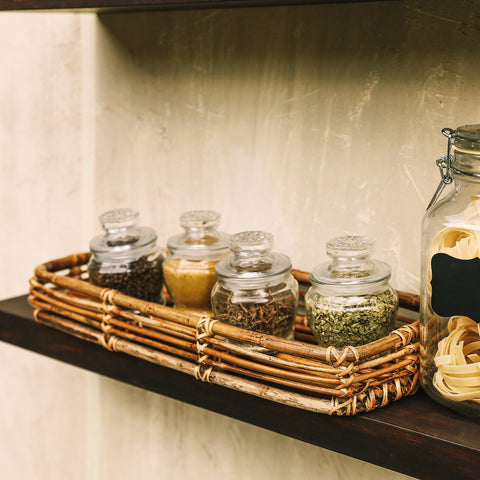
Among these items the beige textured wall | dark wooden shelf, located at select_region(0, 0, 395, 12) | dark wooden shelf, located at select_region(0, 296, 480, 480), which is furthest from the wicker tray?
dark wooden shelf, located at select_region(0, 0, 395, 12)

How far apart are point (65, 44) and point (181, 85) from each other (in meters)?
0.25

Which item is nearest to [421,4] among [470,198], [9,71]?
[470,198]

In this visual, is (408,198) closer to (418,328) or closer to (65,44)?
(418,328)

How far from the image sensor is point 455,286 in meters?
0.55

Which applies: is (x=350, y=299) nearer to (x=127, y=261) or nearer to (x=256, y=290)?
(x=256, y=290)

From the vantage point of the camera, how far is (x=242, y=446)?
35.3 inches

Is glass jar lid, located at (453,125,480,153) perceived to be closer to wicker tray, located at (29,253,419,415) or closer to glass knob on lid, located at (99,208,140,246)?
wicker tray, located at (29,253,419,415)

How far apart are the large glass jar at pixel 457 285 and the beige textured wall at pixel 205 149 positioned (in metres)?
0.13

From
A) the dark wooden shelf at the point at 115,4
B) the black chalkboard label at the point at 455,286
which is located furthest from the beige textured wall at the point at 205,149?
the black chalkboard label at the point at 455,286

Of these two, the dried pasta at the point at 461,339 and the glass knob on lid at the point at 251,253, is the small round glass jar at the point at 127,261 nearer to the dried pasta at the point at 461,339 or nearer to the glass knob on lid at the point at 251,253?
the glass knob on lid at the point at 251,253

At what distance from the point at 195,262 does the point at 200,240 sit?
0.10 feet

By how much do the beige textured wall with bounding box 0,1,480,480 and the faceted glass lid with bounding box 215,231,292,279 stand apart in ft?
0.45

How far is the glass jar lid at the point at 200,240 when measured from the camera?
76 cm

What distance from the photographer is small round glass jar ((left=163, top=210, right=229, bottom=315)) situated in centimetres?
75
